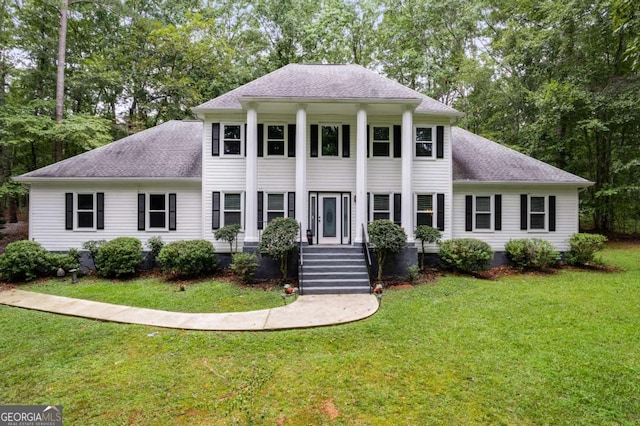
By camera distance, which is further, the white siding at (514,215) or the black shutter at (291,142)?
the white siding at (514,215)

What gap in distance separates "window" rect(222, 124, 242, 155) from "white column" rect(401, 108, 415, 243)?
616 cm

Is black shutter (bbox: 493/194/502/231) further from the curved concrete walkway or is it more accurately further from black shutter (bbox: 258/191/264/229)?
black shutter (bbox: 258/191/264/229)

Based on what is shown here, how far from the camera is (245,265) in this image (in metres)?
9.60

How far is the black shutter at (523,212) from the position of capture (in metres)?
12.3

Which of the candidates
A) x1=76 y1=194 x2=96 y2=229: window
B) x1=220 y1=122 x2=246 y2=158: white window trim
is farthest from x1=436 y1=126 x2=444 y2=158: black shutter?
x1=76 y1=194 x2=96 y2=229: window

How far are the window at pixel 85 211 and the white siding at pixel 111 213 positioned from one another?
0.25 metres

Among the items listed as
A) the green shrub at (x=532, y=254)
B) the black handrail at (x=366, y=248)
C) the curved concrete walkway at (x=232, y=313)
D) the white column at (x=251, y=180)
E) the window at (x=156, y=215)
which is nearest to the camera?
the curved concrete walkway at (x=232, y=313)

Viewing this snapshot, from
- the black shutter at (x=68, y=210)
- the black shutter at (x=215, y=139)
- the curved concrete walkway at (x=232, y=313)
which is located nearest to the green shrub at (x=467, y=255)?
the curved concrete walkway at (x=232, y=313)

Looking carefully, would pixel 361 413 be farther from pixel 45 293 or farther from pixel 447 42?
pixel 447 42

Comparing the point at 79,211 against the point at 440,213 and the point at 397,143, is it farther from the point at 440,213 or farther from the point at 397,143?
the point at 440,213

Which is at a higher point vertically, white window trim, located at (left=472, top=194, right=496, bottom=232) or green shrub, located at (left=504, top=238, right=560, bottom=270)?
white window trim, located at (left=472, top=194, right=496, bottom=232)

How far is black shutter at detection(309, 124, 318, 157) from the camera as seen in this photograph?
11836 millimetres

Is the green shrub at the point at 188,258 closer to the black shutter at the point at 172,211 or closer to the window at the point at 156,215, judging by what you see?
the black shutter at the point at 172,211

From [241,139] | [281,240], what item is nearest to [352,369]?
[281,240]
